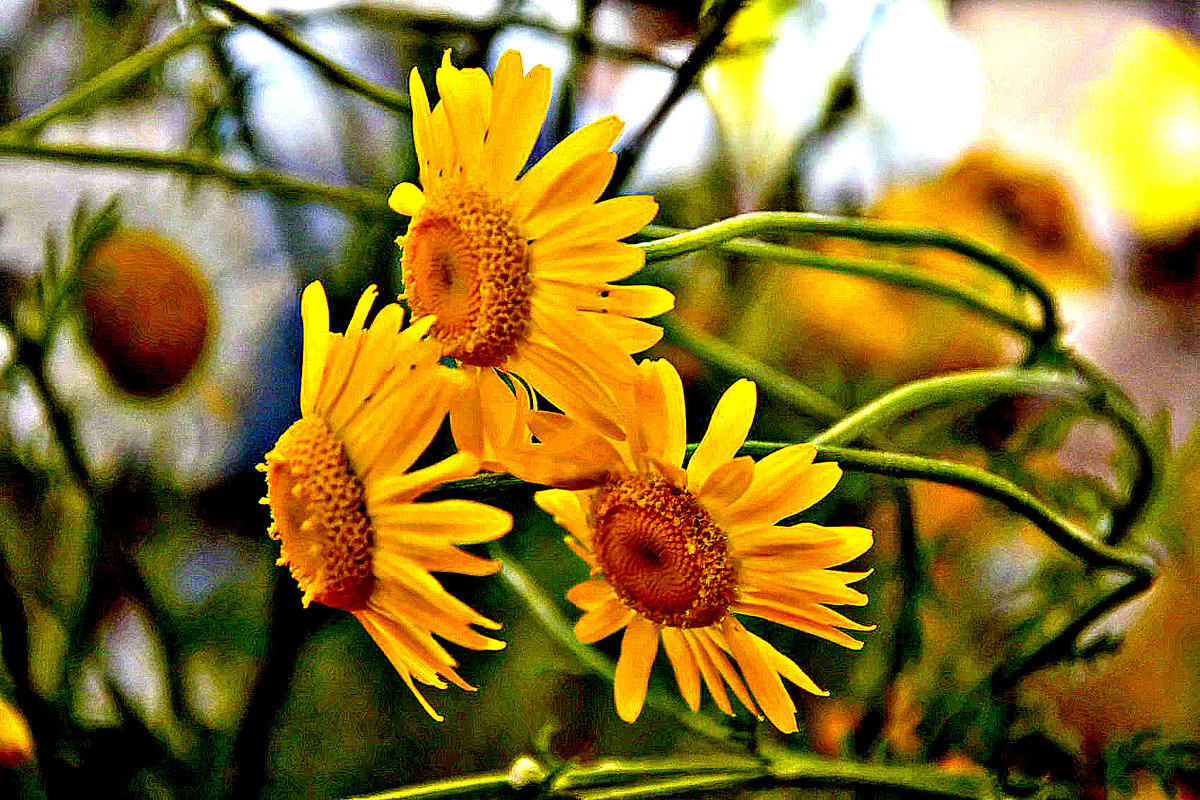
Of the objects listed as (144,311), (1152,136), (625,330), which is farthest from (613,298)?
(1152,136)

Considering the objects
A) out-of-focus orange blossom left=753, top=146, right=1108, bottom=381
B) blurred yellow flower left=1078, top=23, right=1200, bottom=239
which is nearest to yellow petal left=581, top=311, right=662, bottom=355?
out-of-focus orange blossom left=753, top=146, right=1108, bottom=381

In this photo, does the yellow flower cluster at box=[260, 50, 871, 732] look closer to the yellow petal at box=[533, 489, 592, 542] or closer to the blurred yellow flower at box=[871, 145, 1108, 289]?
the yellow petal at box=[533, 489, 592, 542]

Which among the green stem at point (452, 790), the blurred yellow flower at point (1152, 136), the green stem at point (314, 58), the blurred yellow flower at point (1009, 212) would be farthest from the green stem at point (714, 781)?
the blurred yellow flower at point (1152, 136)

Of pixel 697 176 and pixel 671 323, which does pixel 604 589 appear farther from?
pixel 697 176

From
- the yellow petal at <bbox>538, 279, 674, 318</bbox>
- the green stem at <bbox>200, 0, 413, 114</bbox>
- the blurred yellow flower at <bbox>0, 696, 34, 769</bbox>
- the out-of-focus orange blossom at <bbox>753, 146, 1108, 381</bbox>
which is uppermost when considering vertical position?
the out-of-focus orange blossom at <bbox>753, 146, 1108, 381</bbox>

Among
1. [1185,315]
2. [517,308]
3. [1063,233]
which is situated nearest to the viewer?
[517,308]

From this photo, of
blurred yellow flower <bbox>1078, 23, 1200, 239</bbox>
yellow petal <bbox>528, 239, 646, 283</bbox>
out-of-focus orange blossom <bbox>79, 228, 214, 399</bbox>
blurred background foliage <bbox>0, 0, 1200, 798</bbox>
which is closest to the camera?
yellow petal <bbox>528, 239, 646, 283</bbox>

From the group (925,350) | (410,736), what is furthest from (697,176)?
(410,736)

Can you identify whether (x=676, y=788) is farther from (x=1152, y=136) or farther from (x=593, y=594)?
(x=1152, y=136)
